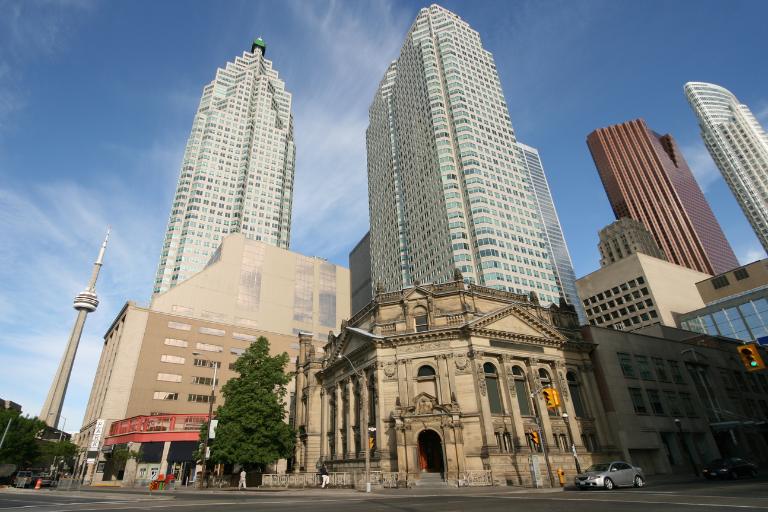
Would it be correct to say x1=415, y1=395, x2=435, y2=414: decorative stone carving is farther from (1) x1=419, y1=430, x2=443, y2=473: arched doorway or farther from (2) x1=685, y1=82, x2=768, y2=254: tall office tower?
(2) x1=685, y1=82, x2=768, y2=254: tall office tower

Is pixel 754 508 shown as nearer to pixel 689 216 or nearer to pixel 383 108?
pixel 383 108

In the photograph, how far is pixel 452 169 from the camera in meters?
105

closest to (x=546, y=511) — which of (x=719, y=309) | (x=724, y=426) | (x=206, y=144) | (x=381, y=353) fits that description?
(x=381, y=353)

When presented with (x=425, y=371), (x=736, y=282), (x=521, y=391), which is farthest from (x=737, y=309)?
(x=425, y=371)

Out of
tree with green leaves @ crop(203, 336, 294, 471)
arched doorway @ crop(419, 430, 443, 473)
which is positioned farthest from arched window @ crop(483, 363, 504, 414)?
tree with green leaves @ crop(203, 336, 294, 471)

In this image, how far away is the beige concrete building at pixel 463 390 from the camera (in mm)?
34844

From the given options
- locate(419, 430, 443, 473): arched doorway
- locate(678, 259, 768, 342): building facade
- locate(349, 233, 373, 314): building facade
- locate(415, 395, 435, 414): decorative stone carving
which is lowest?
locate(419, 430, 443, 473): arched doorway

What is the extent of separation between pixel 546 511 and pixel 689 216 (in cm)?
23632

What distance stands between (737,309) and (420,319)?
222ft

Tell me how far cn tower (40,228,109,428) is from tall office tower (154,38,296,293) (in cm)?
2123

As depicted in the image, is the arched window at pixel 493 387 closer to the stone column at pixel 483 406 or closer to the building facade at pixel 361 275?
the stone column at pixel 483 406

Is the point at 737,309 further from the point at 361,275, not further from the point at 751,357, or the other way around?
the point at 361,275

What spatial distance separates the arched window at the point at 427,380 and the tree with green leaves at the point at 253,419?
14562 millimetres

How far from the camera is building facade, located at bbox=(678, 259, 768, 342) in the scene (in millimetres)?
69688
